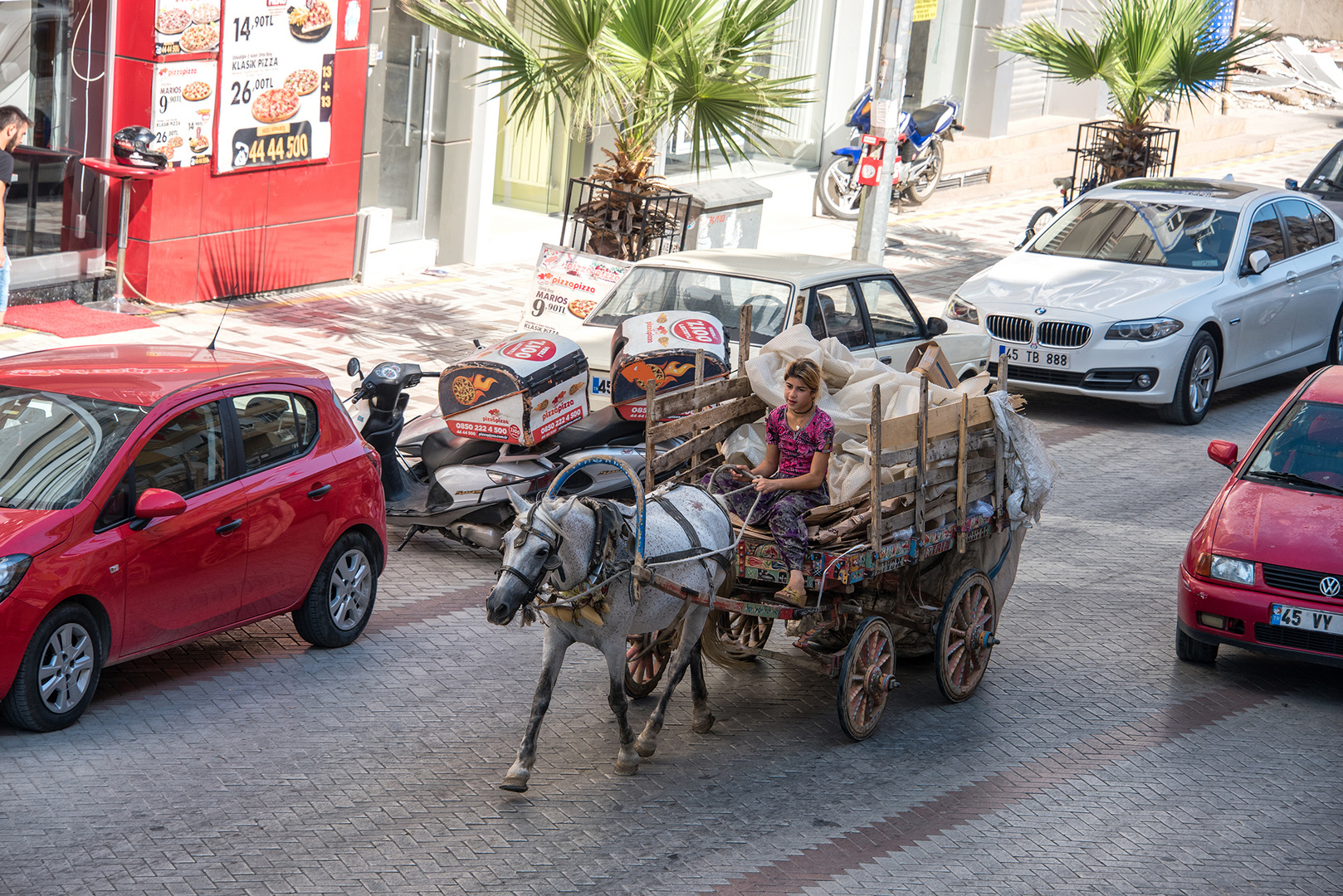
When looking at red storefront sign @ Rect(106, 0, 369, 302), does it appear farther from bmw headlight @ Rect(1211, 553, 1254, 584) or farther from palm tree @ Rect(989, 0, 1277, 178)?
bmw headlight @ Rect(1211, 553, 1254, 584)

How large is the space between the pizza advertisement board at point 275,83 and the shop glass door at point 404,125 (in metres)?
1.47

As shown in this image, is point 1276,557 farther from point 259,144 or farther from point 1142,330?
point 259,144

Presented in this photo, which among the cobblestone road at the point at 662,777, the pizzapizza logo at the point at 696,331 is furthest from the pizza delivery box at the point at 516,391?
the cobblestone road at the point at 662,777

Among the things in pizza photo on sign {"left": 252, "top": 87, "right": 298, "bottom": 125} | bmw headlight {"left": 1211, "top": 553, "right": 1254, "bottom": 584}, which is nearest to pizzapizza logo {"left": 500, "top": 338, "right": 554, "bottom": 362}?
bmw headlight {"left": 1211, "top": 553, "right": 1254, "bottom": 584}

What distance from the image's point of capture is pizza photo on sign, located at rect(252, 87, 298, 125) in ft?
53.2

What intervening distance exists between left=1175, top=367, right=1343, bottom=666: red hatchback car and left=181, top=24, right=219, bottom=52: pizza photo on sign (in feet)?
34.9

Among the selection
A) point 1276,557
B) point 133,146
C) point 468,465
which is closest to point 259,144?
point 133,146

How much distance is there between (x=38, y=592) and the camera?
23.2 ft

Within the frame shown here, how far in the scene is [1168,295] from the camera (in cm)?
1515

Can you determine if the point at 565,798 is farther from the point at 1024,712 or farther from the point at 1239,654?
the point at 1239,654

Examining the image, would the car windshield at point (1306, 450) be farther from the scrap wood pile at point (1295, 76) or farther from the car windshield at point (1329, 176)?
the scrap wood pile at point (1295, 76)

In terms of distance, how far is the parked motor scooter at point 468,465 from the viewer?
10289 mm

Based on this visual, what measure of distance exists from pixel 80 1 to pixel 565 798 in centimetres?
1081

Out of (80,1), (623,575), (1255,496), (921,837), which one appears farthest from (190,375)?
(80,1)
